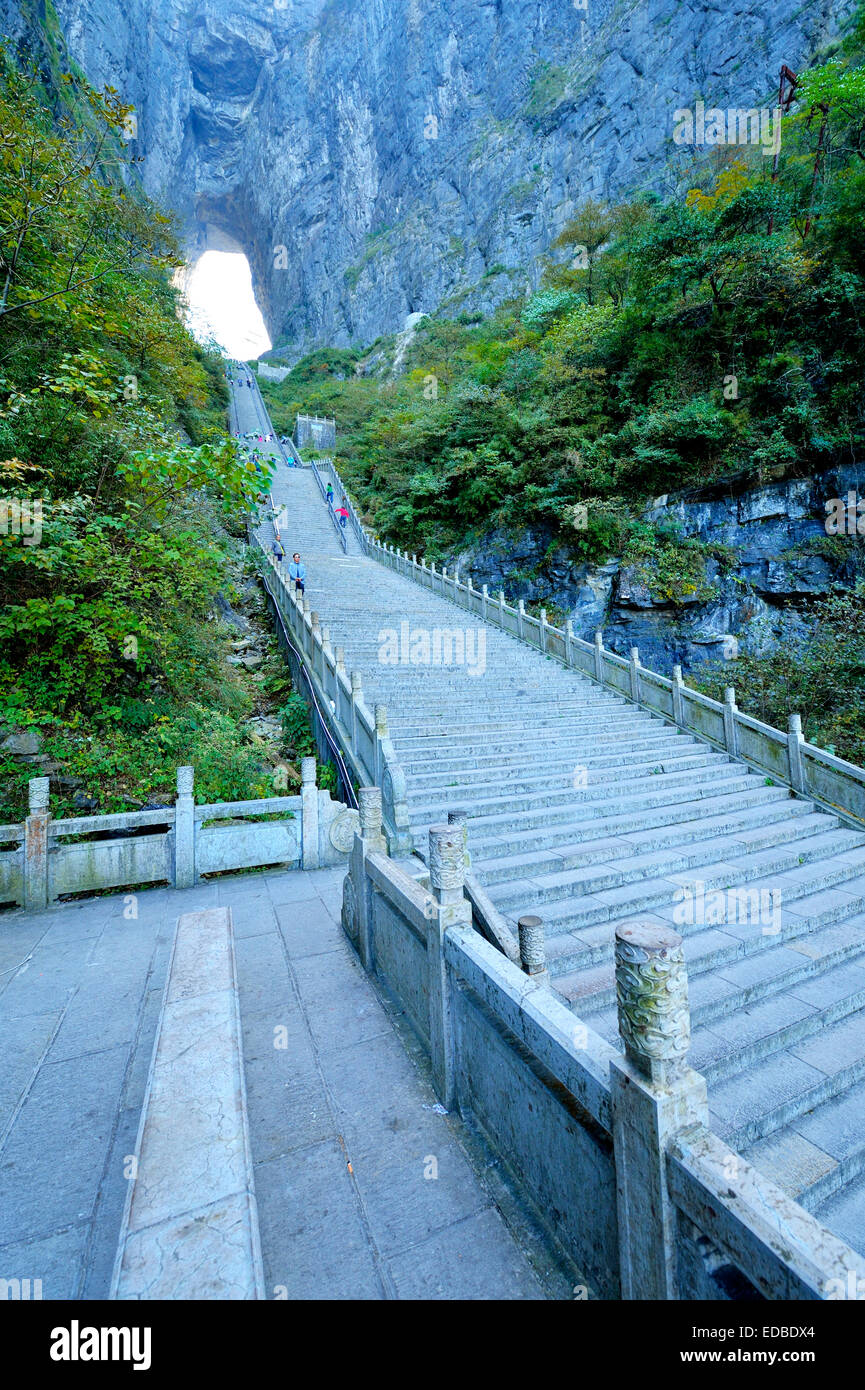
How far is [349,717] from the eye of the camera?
31.3 feet

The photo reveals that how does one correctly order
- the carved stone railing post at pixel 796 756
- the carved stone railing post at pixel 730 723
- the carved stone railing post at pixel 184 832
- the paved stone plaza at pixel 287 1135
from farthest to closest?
1. the carved stone railing post at pixel 730 723
2. the carved stone railing post at pixel 796 756
3. the carved stone railing post at pixel 184 832
4. the paved stone plaza at pixel 287 1135

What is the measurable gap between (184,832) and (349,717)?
344 centimetres

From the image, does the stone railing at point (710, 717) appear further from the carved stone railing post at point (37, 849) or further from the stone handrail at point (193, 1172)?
the carved stone railing post at point (37, 849)

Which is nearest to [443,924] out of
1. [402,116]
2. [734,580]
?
[734,580]

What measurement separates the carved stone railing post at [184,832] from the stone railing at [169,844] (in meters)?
0.01

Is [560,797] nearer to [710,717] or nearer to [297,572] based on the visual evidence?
[710,717]

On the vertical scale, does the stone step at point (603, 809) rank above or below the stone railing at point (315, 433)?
below

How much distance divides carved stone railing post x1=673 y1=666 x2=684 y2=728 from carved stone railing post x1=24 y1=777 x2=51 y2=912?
429 inches

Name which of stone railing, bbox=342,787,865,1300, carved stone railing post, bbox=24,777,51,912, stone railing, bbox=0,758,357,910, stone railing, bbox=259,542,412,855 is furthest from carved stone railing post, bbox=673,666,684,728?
carved stone railing post, bbox=24,777,51,912

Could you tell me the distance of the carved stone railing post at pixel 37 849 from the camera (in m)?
6.17

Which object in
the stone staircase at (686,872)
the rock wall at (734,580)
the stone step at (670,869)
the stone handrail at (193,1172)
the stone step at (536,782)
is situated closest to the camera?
→ the stone handrail at (193,1172)

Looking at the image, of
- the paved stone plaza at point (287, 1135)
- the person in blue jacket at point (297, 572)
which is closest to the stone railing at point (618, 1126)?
the paved stone plaza at point (287, 1135)

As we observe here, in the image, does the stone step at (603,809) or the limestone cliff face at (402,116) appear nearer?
the stone step at (603,809)
